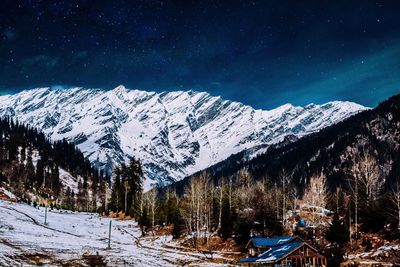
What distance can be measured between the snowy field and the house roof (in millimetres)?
7285

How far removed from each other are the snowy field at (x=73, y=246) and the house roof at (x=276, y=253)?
23.9 ft

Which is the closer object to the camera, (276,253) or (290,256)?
(290,256)

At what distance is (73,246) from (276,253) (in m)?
33.6

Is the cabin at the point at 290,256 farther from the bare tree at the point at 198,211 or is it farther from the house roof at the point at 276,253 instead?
the bare tree at the point at 198,211

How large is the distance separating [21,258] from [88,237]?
31.2 metres

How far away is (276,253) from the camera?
2761 inches

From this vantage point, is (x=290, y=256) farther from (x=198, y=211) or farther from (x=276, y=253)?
(x=198, y=211)

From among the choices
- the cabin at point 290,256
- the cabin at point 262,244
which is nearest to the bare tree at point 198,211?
the cabin at point 262,244

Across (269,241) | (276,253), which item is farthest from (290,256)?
(269,241)

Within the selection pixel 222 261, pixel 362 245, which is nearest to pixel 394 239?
pixel 362 245

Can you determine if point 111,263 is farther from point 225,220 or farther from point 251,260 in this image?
point 225,220

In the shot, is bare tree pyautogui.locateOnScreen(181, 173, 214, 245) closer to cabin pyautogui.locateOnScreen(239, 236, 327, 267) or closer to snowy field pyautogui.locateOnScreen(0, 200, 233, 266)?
snowy field pyautogui.locateOnScreen(0, 200, 233, 266)

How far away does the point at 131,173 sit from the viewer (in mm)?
150000

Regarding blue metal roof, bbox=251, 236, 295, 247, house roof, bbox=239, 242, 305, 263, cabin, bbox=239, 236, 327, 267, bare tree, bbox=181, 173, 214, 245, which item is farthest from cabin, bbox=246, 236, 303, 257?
bare tree, bbox=181, 173, 214, 245
